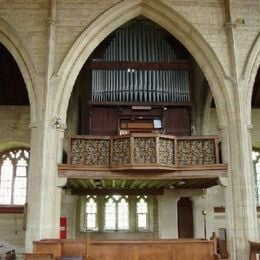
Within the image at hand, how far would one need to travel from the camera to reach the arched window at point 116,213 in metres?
15.0

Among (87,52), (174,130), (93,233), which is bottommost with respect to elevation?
(93,233)

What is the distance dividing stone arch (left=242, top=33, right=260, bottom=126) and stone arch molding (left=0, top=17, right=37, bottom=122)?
6523mm

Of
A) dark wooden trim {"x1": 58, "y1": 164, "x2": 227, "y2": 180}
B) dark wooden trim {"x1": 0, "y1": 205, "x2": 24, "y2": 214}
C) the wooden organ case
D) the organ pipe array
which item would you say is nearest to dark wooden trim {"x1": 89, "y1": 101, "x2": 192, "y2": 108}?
the wooden organ case

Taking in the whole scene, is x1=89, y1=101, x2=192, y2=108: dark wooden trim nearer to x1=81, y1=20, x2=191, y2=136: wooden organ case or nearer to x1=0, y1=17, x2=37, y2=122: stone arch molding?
x1=81, y1=20, x2=191, y2=136: wooden organ case

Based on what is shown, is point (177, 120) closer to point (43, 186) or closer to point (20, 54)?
point (43, 186)

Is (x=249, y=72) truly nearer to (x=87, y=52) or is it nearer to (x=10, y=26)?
(x=87, y=52)

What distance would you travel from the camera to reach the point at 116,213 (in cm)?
1516

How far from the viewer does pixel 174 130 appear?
44.1 ft

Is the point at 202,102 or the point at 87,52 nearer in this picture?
the point at 87,52

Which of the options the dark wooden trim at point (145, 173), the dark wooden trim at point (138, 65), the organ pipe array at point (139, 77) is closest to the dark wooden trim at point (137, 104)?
the organ pipe array at point (139, 77)

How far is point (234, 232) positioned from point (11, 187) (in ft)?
30.1

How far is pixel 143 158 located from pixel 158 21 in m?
4.85

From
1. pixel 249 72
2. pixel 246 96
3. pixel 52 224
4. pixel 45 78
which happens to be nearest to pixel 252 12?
pixel 249 72

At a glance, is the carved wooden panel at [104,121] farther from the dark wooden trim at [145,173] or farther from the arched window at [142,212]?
the arched window at [142,212]
